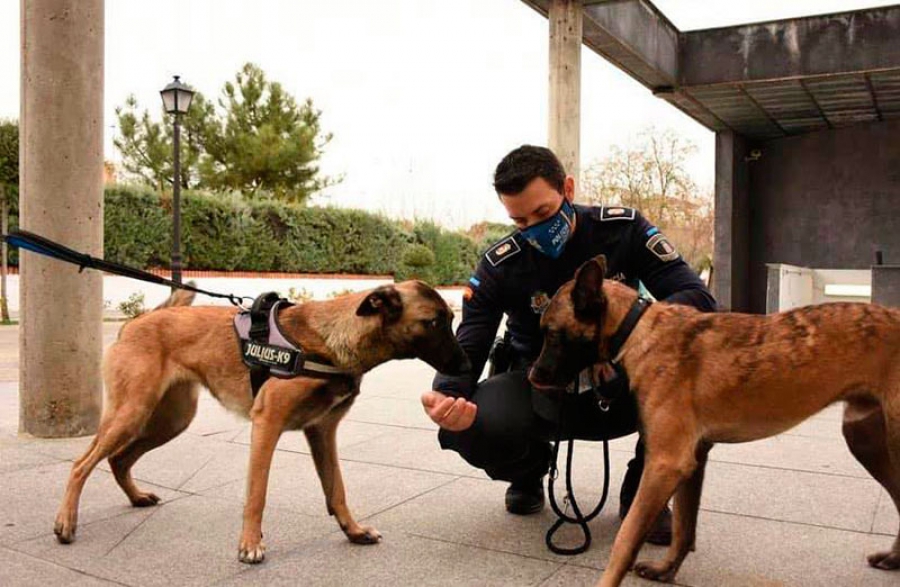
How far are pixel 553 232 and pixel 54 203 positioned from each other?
152 inches

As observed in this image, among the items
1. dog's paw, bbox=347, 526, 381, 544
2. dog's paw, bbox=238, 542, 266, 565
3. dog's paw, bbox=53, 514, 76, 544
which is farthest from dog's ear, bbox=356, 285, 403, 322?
dog's paw, bbox=53, 514, 76, 544

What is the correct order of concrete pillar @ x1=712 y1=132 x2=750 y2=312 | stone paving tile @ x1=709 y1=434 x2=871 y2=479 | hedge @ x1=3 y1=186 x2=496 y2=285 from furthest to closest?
hedge @ x1=3 y1=186 x2=496 y2=285 < concrete pillar @ x1=712 y1=132 x2=750 y2=312 < stone paving tile @ x1=709 y1=434 x2=871 y2=479

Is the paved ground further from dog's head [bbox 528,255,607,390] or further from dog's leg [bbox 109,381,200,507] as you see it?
dog's head [bbox 528,255,607,390]

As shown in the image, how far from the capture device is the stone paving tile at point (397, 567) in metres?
3.11

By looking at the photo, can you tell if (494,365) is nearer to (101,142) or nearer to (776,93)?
(101,142)

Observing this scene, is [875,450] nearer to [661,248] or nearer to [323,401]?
[661,248]

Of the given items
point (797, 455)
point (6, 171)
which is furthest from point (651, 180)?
point (797, 455)

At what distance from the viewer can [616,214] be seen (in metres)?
3.86

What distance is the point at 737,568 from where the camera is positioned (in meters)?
3.25

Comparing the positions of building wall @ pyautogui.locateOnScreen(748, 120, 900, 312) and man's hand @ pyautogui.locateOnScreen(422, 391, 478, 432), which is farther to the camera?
building wall @ pyautogui.locateOnScreen(748, 120, 900, 312)

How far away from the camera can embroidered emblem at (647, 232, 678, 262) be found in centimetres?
379

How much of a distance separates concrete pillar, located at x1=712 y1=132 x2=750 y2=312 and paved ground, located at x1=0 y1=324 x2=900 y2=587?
46.3 ft

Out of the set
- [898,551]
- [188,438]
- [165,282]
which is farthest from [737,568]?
[188,438]

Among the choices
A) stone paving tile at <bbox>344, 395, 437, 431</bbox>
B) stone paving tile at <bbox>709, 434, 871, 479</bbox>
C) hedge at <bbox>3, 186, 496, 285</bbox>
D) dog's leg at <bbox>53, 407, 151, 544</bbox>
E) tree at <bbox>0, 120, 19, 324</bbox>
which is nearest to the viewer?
dog's leg at <bbox>53, 407, 151, 544</bbox>
